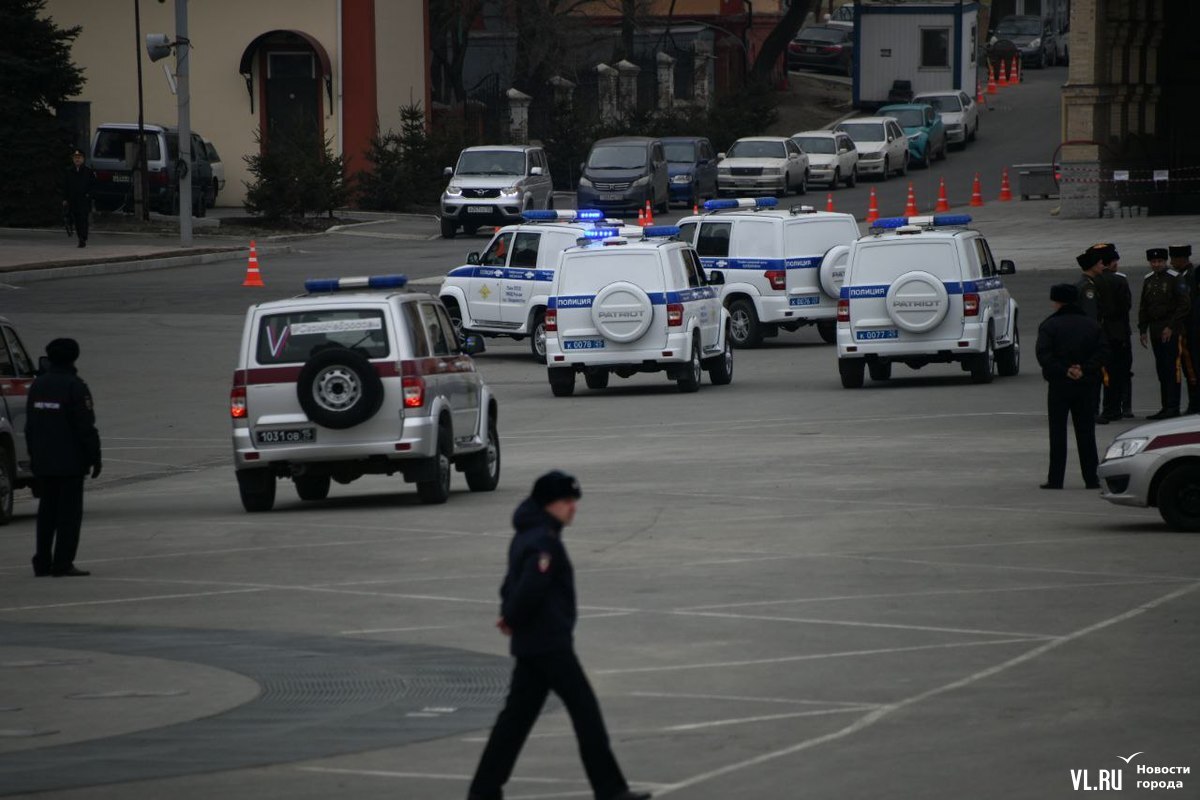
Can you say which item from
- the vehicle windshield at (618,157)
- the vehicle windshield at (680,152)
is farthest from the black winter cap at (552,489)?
the vehicle windshield at (680,152)

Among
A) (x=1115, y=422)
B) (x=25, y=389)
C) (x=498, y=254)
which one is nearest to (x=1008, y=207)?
(x=498, y=254)

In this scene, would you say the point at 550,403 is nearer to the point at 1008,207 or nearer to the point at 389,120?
the point at 1008,207

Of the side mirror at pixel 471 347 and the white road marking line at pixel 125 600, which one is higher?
the side mirror at pixel 471 347

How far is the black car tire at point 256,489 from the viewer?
17.7 meters

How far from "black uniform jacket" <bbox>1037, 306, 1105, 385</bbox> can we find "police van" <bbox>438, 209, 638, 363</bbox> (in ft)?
46.9

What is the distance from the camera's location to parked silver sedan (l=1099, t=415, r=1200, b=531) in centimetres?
1536

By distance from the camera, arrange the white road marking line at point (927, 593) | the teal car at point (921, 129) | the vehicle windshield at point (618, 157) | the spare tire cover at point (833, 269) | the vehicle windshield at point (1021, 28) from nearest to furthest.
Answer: the white road marking line at point (927, 593), the spare tire cover at point (833, 269), the vehicle windshield at point (618, 157), the teal car at point (921, 129), the vehicle windshield at point (1021, 28)

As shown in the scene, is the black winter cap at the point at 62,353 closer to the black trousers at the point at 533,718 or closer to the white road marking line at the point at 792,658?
the white road marking line at the point at 792,658

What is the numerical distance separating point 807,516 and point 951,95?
2123 inches

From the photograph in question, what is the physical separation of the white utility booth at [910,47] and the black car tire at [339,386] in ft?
191

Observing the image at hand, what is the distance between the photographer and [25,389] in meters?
18.8

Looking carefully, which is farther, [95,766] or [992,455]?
[992,455]

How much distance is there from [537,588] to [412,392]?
30.8 ft

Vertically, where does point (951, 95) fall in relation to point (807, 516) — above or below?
above
